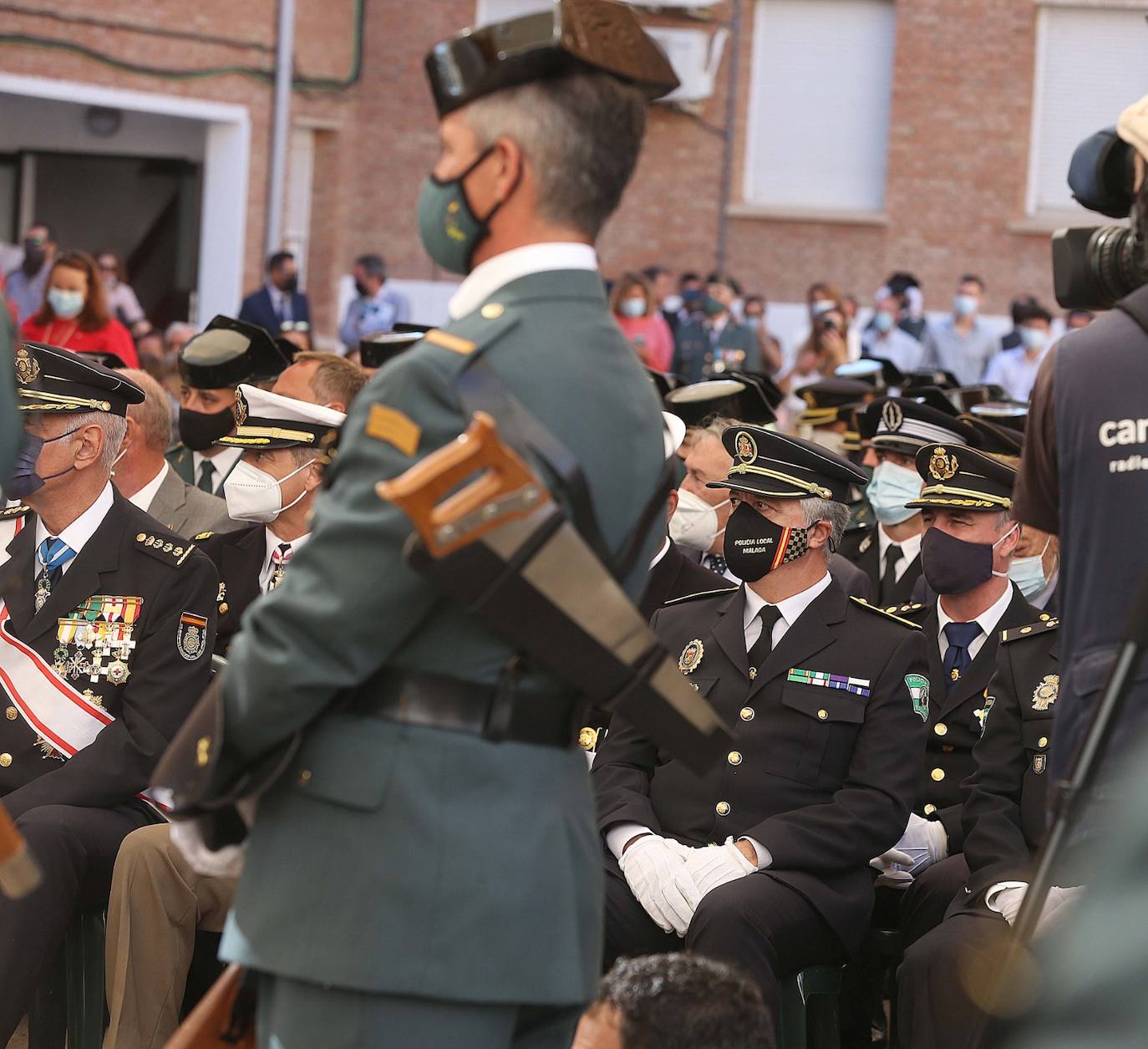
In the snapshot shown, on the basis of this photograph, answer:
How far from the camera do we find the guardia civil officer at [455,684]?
220 cm

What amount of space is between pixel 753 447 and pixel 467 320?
2.35 metres

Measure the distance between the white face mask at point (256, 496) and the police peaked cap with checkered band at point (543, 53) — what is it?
9.48 ft

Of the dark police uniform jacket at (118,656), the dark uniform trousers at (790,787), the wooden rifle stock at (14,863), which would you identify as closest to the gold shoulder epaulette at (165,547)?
the dark police uniform jacket at (118,656)

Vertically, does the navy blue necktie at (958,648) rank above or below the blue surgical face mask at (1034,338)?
below

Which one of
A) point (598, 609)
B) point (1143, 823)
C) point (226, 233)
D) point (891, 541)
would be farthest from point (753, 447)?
point (226, 233)

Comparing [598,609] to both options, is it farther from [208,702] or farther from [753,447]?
[753,447]

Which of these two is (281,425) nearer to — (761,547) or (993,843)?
(761,547)

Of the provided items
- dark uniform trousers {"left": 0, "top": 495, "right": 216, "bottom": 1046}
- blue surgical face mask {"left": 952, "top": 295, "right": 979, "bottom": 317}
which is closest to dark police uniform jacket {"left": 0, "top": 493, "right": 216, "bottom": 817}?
dark uniform trousers {"left": 0, "top": 495, "right": 216, "bottom": 1046}

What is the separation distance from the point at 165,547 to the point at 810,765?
1.59m

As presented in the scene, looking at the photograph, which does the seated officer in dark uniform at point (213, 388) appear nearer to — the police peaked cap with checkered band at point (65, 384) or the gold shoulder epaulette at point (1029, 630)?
the police peaked cap with checkered band at point (65, 384)

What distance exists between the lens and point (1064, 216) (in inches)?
771

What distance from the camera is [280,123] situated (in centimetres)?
1717

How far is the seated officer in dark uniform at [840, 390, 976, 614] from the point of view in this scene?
241 inches

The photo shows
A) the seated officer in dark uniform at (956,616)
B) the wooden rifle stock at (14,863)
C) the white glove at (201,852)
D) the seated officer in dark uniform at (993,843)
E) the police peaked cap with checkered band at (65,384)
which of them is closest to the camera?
the wooden rifle stock at (14,863)
